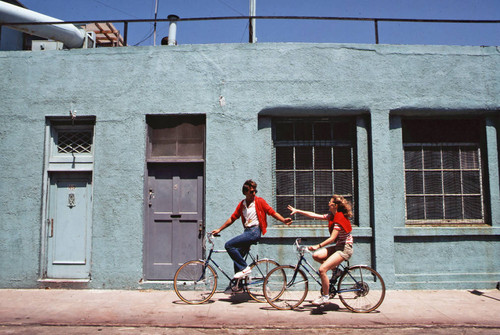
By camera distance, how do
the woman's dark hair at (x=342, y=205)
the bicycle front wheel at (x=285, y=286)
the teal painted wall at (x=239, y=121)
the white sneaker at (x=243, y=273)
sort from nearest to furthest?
1. the woman's dark hair at (x=342, y=205)
2. the bicycle front wheel at (x=285, y=286)
3. the white sneaker at (x=243, y=273)
4. the teal painted wall at (x=239, y=121)

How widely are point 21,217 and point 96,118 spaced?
7.36ft

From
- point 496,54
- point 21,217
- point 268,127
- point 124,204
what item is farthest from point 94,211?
point 496,54

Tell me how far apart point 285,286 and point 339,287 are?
0.79 m

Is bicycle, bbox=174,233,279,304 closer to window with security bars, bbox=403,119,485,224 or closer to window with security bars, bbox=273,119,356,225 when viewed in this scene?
window with security bars, bbox=273,119,356,225

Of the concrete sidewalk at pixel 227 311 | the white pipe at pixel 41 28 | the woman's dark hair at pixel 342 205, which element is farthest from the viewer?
the white pipe at pixel 41 28

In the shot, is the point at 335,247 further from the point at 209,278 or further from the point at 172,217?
the point at 172,217

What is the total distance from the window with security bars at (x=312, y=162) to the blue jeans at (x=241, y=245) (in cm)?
141

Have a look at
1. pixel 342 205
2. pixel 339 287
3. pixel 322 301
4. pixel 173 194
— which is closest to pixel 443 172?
pixel 342 205

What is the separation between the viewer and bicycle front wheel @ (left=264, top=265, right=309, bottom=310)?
5980 millimetres

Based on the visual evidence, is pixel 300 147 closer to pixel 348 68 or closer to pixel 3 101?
pixel 348 68

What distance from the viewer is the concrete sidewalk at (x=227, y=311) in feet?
17.6

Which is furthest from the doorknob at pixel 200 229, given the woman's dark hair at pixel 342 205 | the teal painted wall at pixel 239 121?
→ the woman's dark hair at pixel 342 205

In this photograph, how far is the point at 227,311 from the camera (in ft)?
19.3

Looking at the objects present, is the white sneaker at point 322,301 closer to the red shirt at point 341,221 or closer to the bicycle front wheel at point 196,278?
the red shirt at point 341,221
